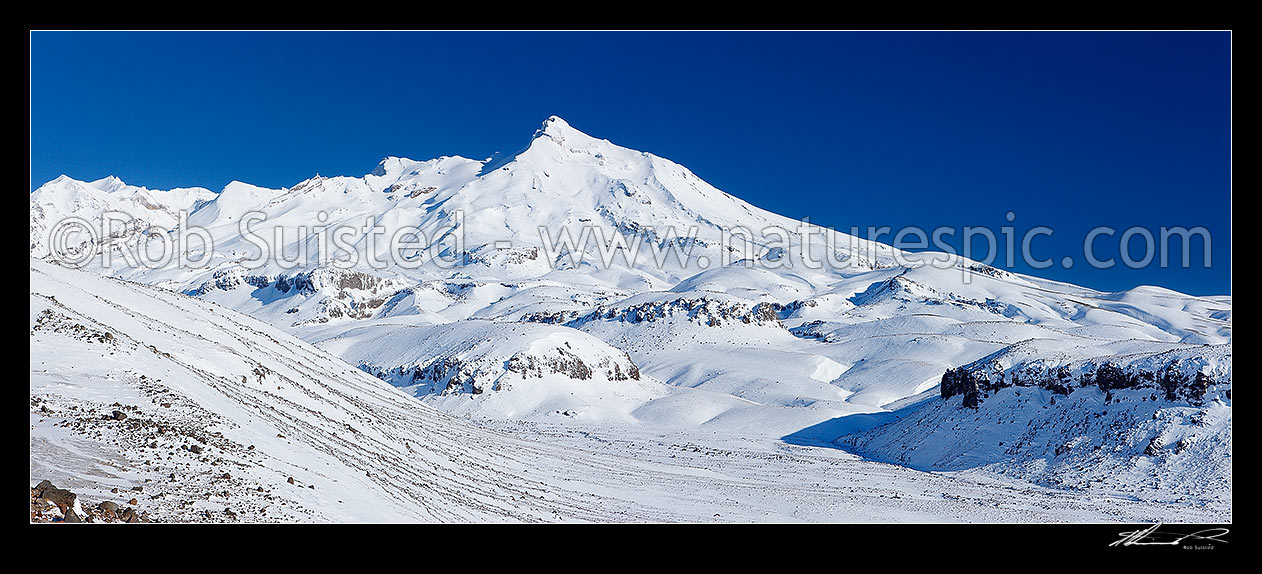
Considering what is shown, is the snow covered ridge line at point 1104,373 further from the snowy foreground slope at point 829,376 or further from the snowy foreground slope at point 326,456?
the snowy foreground slope at point 326,456
